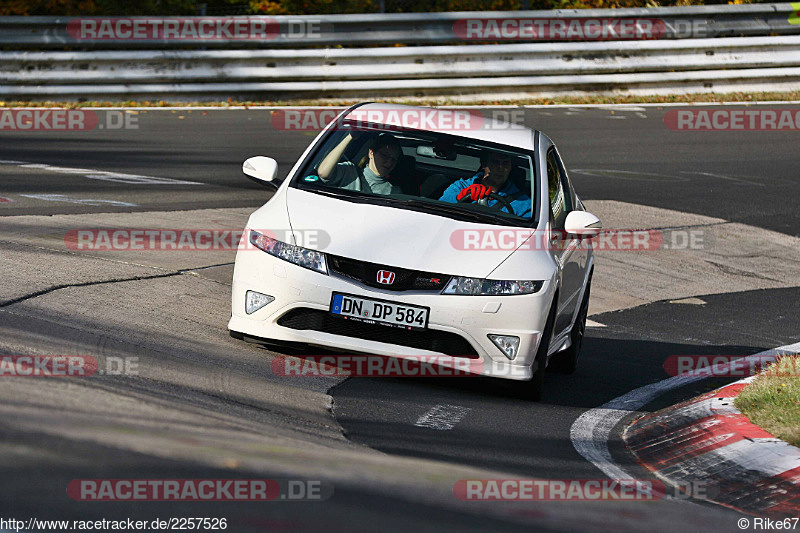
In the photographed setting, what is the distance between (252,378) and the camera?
665cm

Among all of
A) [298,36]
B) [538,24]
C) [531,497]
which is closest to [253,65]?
[298,36]

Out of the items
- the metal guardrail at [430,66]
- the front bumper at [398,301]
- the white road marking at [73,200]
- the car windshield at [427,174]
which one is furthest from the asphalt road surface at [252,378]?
the metal guardrail at [430,66]

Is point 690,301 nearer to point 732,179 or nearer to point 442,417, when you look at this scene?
point 442,417

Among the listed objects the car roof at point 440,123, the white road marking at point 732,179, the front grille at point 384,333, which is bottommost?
the white road marking at point 732,179

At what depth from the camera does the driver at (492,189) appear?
7793mm

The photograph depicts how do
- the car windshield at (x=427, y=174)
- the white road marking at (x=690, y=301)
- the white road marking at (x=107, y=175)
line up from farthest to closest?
the white road marking at (x=107, y=175) < the white road marking at (x=690, y=301) < the car windshield at (x=427, y=174)

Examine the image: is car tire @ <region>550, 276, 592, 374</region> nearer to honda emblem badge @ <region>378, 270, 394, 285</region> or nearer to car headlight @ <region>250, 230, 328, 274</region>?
honda emblem badge @ <region>378, 270, 394, 285</region>

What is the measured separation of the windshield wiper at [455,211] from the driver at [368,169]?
0.23 meters

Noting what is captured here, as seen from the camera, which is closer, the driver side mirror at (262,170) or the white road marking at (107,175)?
the driver side mirror at (262,170)

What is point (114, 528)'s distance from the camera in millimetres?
4027

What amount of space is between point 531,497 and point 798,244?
1016 cm

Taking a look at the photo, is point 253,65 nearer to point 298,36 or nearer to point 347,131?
point 298,36

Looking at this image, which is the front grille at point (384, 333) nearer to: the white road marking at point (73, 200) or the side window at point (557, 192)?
the side window at point (557, 192)

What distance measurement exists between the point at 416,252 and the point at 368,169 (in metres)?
1.24
